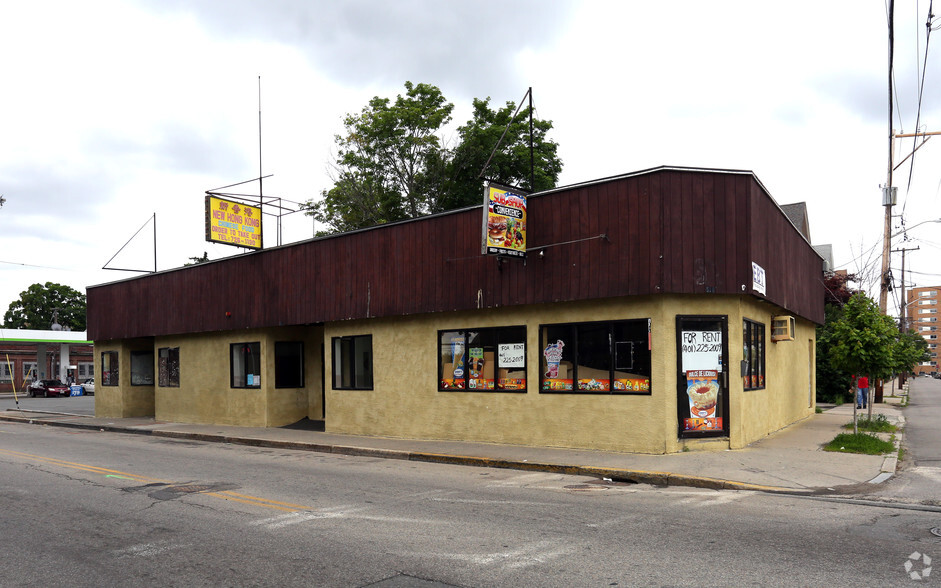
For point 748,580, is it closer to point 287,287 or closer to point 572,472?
point 572,472

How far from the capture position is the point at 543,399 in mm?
14664

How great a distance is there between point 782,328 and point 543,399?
6.23 meters

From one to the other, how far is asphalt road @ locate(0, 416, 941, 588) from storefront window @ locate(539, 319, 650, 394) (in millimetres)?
2702

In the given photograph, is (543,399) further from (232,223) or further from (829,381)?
(829,381)

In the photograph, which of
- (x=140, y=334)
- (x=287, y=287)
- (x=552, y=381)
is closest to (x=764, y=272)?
(x=552, y=381)

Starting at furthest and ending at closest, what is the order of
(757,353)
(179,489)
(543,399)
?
1. (757,353)
2. (543,399)
3. (179,489)

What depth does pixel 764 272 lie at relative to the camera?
1447 centimetres

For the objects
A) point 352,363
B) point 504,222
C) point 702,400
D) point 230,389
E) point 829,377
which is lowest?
point 829,377

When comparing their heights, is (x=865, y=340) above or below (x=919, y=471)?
above

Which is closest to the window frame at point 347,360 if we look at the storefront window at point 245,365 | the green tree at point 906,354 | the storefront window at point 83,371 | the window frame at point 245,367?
the window frame at point 245,367

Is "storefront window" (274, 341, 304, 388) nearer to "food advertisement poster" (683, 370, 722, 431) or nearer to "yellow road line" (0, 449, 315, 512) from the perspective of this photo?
"yellow road line" (0, 449, 315, 512)

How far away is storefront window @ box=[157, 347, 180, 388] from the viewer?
25.5 meters

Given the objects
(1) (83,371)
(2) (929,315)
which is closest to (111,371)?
(1) (83,371)

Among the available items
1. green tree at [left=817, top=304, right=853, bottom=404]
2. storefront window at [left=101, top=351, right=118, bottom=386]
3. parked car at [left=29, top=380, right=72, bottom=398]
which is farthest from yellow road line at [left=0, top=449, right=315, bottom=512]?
parked car at [left=29, top=380, right=72, bottom=398]
